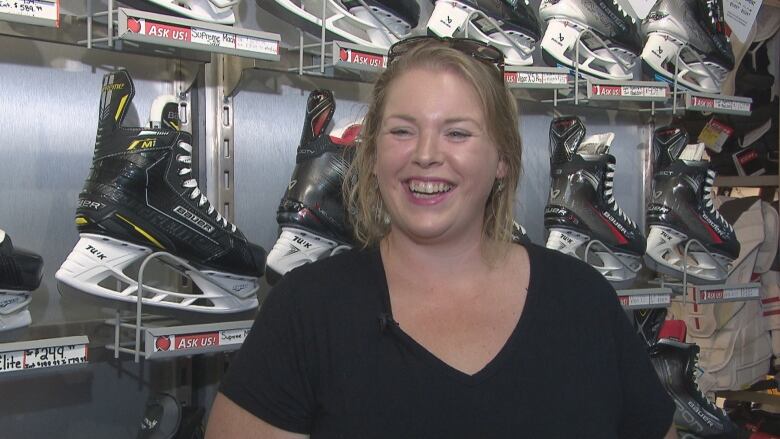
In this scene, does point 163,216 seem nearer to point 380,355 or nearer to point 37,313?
point 37,313

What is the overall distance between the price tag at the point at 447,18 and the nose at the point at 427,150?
3.06 feet

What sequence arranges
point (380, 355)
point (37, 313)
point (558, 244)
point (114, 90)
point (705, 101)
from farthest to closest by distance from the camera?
point (705, 101)
point (558, 244)
point (37, 313)
point (114, 90)
point (380, 355)

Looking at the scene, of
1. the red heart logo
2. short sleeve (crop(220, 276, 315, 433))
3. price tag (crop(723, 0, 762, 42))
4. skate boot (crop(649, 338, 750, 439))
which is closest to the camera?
short sleeve (crop(220, 276, 315, 433))

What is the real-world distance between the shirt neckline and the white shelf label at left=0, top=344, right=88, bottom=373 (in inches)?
19.5

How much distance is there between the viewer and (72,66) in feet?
5.30

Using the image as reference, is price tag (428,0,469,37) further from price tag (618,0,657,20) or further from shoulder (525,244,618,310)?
shoulder (525,244,618,310)

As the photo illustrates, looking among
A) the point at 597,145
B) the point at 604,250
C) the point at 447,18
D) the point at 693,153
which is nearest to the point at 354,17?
the point at 447,18

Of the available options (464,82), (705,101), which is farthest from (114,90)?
(705,101)

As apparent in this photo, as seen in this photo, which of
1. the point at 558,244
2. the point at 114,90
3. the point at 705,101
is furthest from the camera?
the point at 705,101

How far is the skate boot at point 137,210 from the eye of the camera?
1371 millimetres

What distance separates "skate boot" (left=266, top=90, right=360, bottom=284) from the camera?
1.61 m

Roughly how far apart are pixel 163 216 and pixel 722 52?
1.59 m

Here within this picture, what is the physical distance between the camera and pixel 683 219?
2.21m

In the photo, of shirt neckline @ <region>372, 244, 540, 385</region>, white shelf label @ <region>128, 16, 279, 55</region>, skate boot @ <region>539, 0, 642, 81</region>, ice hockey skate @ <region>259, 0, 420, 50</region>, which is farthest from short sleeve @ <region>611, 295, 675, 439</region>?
skate boot @ <region>539, 0, 642, 81</region>
